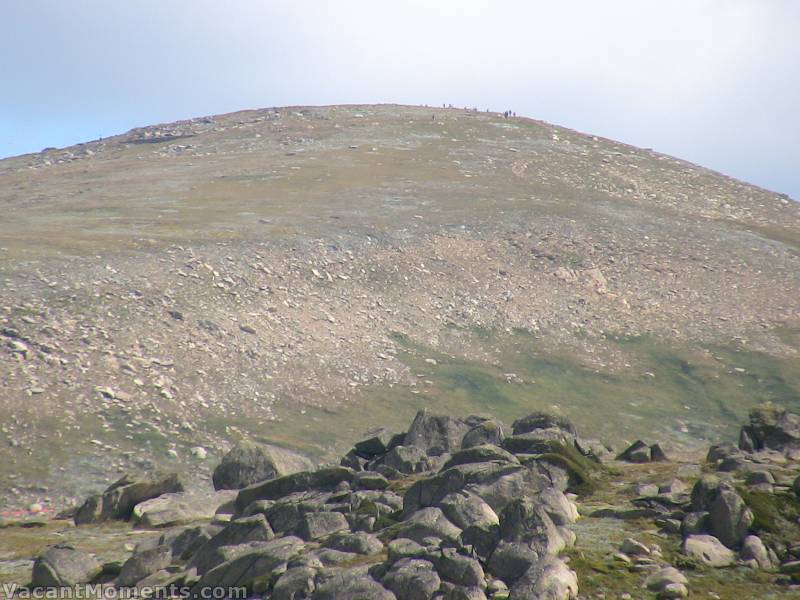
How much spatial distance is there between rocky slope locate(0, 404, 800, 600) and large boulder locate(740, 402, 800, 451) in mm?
110

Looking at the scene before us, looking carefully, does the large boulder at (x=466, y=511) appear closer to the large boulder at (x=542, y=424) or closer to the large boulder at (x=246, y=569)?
the large boulder at (x=246, y=569)

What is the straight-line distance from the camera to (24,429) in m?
33.9

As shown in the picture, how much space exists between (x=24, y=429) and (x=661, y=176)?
7411 centimetres

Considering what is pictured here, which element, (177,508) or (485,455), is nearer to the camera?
(485,455)

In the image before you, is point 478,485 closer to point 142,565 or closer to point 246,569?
point 246,569

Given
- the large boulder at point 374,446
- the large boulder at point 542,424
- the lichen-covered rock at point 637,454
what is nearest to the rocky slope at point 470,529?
the large boulder at point 542,424

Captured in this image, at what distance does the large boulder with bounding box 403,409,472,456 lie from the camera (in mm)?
27453

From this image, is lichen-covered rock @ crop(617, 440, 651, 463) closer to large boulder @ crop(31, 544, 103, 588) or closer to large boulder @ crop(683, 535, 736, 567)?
large boulder @ crop(683, 535, 736, 567)

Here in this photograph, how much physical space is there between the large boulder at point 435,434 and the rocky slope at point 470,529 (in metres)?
0.56

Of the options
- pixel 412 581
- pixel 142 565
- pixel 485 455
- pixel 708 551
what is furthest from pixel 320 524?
pixel 708 551

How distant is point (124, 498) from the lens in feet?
85.4

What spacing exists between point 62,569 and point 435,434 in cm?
1209

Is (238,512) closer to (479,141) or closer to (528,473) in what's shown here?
(528,473)

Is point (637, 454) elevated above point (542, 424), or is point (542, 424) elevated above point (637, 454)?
point (542, 424)
